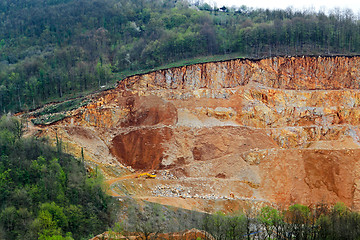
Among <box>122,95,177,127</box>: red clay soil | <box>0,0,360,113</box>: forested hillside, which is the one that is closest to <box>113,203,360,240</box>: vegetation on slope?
<box>122,95,177,127</box>: red clay soil

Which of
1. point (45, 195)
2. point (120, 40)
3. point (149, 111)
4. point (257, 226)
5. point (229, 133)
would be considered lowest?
point (257, 226)

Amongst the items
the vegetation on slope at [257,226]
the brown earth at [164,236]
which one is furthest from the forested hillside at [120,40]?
the brown earth at [164,236]

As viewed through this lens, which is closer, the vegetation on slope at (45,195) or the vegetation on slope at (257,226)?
the vegetation on slope at (257,226)

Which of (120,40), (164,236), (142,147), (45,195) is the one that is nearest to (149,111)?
(142,147)

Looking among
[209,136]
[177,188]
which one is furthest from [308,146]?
[177,188]

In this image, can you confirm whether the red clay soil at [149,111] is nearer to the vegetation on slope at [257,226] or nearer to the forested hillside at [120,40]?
the forested hillside at [120,40]

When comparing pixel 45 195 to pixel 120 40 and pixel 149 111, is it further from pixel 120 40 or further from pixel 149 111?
pixel 120 40

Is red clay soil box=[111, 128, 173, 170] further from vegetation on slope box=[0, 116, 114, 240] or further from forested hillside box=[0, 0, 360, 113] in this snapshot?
forested hillside box=[0, 0, 360, 113]

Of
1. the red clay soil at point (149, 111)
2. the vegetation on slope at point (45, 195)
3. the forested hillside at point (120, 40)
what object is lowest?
the vegetation on slope at point (45, 195)
